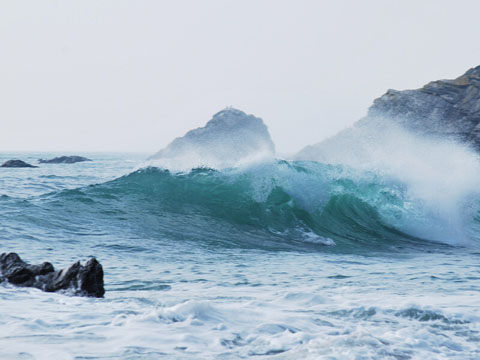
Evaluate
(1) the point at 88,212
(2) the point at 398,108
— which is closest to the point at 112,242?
(1) the point at 88,212

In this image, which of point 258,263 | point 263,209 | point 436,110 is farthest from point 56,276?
point 436,110

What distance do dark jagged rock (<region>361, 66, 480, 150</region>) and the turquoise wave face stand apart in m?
32.2

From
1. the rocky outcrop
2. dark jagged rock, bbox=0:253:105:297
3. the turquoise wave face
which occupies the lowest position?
dark jagged rock, bbox=0:253:105:297

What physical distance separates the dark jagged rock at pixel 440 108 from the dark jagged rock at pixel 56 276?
42.6 m

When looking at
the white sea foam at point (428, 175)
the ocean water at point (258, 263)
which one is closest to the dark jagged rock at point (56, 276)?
the ocean water at point (258, 263)

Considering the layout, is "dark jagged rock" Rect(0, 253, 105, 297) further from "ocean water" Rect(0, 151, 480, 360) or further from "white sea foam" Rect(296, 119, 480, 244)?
"white sea foam" Rect(296, 119, 480, 244)

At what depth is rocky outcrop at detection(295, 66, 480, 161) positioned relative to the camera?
4550 centimetres

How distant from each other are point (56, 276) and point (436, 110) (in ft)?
151

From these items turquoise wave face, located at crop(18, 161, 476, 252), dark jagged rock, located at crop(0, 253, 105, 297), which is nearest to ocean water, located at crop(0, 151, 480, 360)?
turquoise wave face, located at crop(18, 161, 476, 252)

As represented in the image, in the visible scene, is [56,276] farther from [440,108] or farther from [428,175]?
[440,108]

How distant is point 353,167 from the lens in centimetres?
1684

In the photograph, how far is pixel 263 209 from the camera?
14.4m

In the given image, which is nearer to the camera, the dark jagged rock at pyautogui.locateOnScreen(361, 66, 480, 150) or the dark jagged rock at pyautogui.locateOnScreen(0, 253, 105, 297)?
the dark jagged rock at pyautogui.locateOnScreen(0, 253, 105, 297)

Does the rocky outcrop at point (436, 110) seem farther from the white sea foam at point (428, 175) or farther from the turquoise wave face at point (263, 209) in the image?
the turquoise wave face at point (263, 209)
